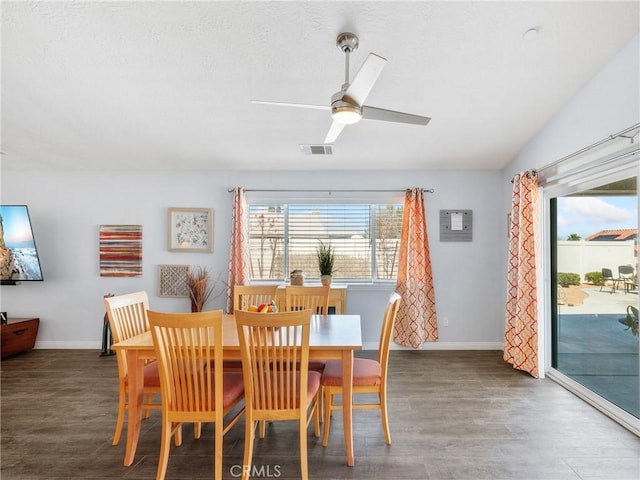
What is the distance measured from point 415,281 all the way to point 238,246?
2.24m

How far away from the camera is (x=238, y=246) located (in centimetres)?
430

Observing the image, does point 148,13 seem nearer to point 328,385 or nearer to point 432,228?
point 328,385

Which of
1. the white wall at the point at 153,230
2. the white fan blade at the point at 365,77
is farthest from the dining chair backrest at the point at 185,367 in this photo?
the white wall at the point at 153,230

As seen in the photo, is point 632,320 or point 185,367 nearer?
point 185,367

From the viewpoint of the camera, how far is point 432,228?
14.5 feet

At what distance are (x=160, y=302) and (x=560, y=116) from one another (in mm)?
4879

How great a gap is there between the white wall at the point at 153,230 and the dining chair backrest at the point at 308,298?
4.34 feet

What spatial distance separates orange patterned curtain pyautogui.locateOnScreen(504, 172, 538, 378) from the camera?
3.45 meters

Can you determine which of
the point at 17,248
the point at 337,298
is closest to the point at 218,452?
the point at 337,298

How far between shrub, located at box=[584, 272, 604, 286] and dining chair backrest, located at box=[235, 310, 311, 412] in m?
2.64

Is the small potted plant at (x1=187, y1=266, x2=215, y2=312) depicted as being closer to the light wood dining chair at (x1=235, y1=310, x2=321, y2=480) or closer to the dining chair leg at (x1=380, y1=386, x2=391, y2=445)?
the light wood dining chair at (x1=235, y1=310, x2=321, y2=480)

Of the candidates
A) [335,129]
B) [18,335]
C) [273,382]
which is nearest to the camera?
[273,382]

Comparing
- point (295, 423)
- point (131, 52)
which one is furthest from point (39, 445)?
point (131, 52)

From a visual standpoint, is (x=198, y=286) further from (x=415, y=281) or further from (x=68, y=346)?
(x=415, y=281)
